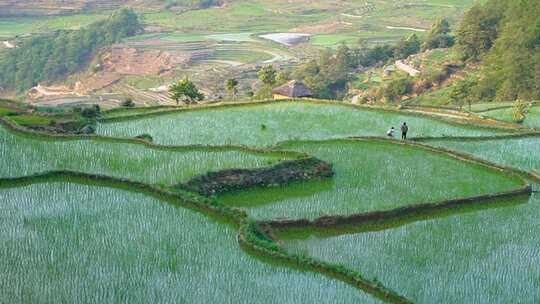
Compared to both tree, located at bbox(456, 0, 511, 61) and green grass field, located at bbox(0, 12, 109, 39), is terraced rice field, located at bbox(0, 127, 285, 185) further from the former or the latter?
green grass field, located at bbox(0, 12, 109, 39)

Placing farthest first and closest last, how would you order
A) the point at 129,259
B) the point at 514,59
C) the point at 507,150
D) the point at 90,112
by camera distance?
the point at 514,59, the point at 90,112, the point at 507,150, the point at 129,259

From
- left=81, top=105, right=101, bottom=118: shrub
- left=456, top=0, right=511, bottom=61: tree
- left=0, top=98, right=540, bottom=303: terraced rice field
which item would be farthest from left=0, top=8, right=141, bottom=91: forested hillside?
left=0, top=98, right=540, bottom=303: terraced rice field

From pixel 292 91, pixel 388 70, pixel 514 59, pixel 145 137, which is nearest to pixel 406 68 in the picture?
pixel 388 70

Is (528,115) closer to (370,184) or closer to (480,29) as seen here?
(370,184)

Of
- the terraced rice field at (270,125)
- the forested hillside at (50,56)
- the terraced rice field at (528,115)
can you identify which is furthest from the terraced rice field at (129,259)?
the forested hillside at (50,56)

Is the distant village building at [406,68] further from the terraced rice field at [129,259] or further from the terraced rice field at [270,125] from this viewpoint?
the terraced rice field at [129,259]

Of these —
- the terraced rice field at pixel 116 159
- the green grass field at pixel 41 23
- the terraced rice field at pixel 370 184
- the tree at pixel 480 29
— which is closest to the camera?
the terraced rice field at pixel 370 184

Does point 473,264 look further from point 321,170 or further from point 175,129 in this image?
point 175,129
